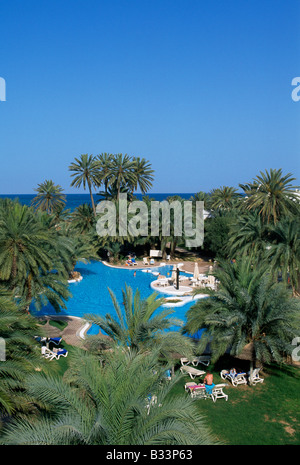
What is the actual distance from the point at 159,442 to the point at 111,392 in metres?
1.10

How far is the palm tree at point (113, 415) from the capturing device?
17.4ft

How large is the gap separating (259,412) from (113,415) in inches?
246

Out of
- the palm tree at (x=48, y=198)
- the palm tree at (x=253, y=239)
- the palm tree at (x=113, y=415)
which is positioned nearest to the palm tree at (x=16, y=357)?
the palm tree at (x=113, y=415)

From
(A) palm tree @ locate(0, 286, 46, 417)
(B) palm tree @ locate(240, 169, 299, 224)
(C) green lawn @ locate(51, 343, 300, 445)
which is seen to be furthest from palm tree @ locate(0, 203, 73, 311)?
(B) palm tree @ locate(240, 169, 299, 224)

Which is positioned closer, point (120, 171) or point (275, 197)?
point (275, 197)

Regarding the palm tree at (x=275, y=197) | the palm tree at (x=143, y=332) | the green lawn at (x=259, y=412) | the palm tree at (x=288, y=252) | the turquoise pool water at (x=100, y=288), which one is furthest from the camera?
the palm tree at (x=275, y=197)

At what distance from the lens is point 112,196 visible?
1583 inches

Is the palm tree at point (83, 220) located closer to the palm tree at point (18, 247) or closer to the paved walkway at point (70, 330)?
the paved walkway at point (70, 330)

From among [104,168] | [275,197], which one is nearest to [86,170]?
[104,168]

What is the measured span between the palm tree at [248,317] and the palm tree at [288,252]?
15.7 ft

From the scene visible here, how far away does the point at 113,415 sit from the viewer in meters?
5.58

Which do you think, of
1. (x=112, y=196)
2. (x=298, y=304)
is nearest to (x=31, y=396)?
(x=298, y=304)

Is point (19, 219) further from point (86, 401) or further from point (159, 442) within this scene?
point (159, 442)

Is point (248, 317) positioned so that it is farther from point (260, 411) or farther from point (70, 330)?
point (70, 330)
